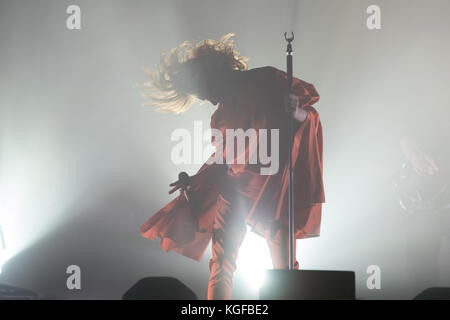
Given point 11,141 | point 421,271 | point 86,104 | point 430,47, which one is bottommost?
point 421,271

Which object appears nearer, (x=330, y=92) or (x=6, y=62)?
(x=330, y=92)

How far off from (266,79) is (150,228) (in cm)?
142

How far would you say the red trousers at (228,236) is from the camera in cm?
330

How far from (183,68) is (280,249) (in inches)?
60.2

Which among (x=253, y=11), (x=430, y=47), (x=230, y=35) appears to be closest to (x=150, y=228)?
(x=230, y=35)

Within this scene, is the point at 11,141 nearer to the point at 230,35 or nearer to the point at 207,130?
the point at 207,130

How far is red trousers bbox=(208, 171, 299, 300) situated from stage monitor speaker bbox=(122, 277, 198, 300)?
609 mm

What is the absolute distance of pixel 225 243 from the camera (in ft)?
10.9

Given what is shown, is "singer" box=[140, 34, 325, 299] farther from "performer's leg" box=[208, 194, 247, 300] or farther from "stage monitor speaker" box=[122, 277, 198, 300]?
"stage monitor speaker" box=[122, 277, 198, 300]

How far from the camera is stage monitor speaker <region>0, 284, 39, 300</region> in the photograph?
3.37 metres

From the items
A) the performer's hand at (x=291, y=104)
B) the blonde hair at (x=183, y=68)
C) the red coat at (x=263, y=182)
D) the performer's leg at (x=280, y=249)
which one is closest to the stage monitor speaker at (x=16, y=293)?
the red coat at (x=263, y=182)

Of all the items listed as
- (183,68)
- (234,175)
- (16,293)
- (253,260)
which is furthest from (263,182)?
(16,293)

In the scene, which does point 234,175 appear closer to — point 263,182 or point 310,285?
point 263,182
